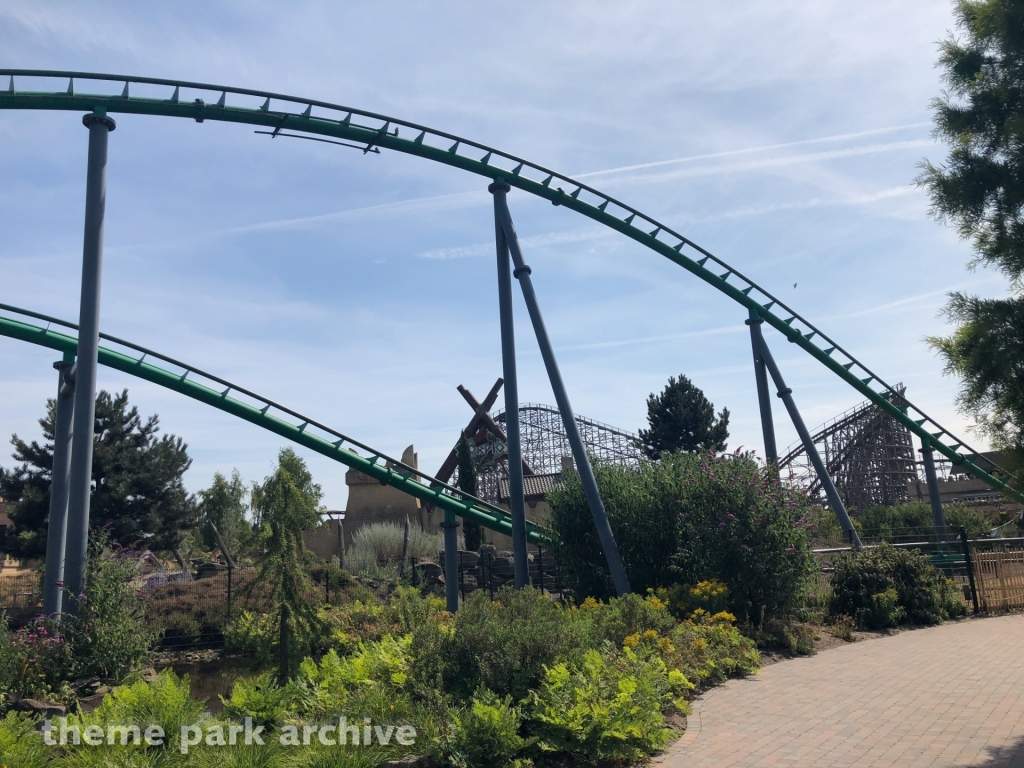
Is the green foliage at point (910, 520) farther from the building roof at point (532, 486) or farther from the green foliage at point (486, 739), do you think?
the green foliage at point (486, 739)

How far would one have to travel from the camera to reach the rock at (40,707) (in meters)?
8.27

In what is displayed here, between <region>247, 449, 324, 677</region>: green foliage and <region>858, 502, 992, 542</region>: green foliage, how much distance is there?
23.0m

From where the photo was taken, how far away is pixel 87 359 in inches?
461

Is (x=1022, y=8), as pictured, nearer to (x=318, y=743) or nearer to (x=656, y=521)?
(x=318, y=743)

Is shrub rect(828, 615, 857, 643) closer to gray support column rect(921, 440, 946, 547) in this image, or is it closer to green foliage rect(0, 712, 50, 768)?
green foliage rect(0, 712, 50, 768)

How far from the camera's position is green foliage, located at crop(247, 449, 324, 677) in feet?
41.1

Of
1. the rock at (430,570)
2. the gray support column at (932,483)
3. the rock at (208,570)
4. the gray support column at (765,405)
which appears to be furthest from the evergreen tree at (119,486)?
the gray support column at (932,483)

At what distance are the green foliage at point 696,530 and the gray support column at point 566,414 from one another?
59 cm

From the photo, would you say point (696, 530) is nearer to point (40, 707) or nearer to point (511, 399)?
point (511, 399)

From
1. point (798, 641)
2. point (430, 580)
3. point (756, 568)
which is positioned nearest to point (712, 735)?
point (798, 641)

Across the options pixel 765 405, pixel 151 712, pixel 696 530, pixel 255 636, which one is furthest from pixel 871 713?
pixel 765 405

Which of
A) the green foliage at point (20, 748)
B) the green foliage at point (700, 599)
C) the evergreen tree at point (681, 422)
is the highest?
the evergreen tree at point (681, 422)

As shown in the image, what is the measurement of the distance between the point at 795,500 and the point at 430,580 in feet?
40.0

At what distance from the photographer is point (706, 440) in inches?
1533
